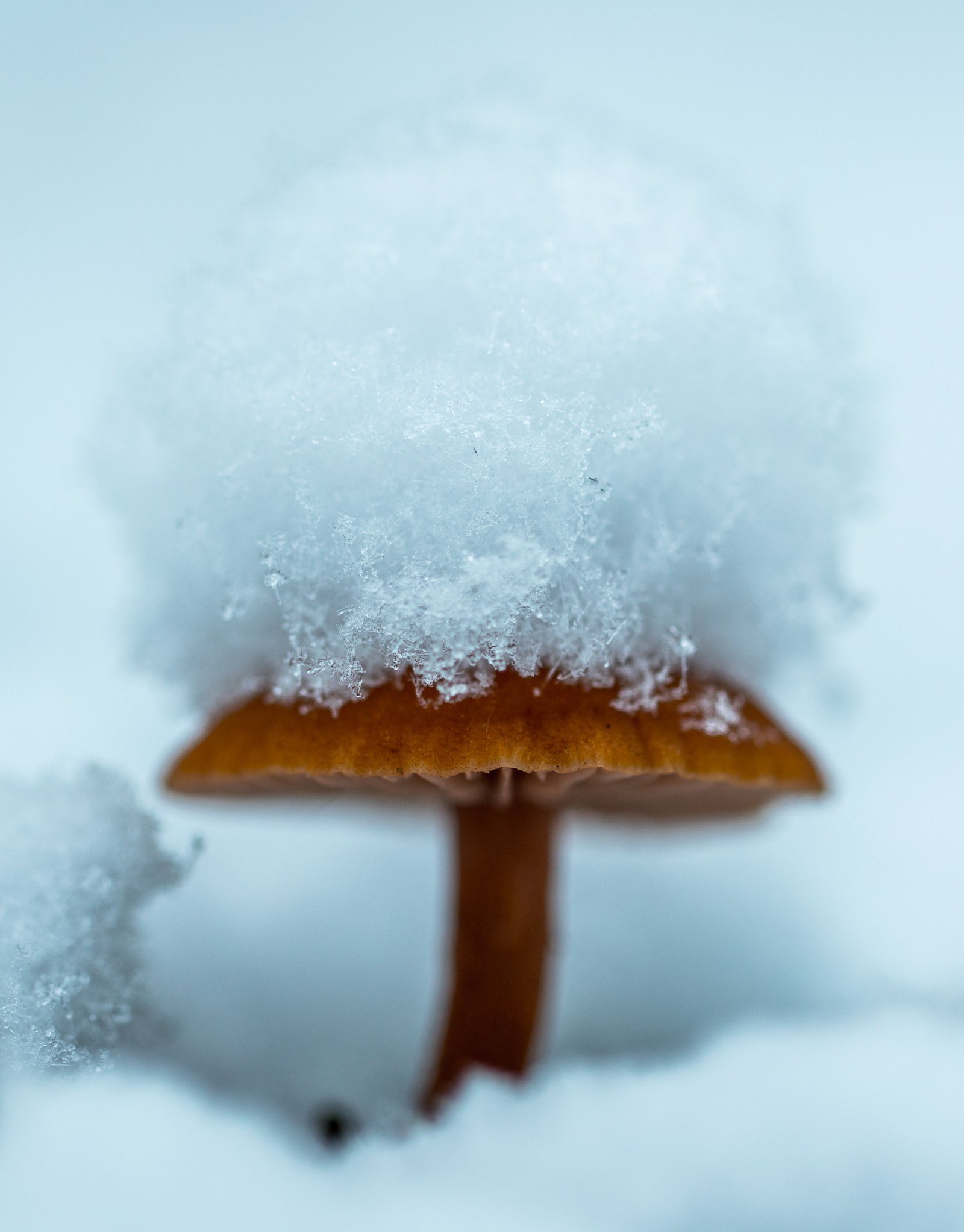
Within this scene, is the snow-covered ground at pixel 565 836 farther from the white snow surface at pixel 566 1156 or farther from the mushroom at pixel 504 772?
the mushroom at pixel 504 772

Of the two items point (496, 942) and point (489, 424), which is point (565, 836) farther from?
point (489, 424)

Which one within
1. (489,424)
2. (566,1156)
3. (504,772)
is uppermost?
(489,424)

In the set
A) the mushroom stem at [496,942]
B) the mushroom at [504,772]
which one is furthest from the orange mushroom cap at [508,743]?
the mushroom stem at [496,942]

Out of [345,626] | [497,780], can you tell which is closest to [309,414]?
[345,626]

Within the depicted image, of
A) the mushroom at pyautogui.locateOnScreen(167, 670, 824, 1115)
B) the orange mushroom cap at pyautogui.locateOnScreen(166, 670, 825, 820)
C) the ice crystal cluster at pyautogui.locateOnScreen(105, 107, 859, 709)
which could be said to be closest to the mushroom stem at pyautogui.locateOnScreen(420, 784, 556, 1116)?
the mushroom at pyautogui.locateOnScreen(167, 670, 824, 1115)

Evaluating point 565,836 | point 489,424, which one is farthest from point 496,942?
point 489,424

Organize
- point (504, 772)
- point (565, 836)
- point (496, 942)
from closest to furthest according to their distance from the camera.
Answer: point (504, 772), point (496, 942), point (565, 836)

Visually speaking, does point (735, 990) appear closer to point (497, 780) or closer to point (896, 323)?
point (497, 780)

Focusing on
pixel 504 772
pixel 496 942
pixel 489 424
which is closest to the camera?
pixel 489 424
